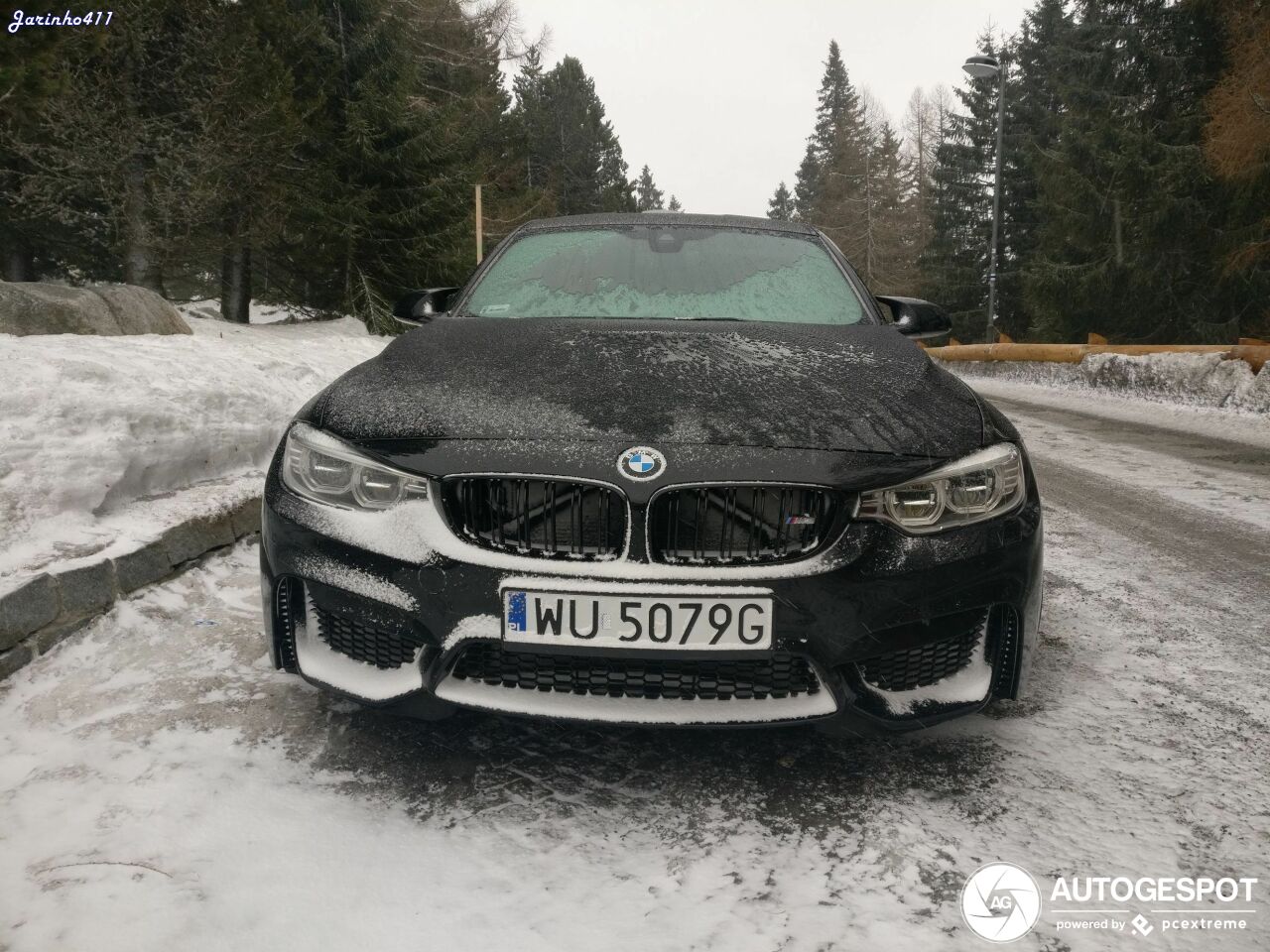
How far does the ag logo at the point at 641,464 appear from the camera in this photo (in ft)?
6.20

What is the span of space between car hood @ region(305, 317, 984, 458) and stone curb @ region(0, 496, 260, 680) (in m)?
1.08

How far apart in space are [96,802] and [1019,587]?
6.68 feet

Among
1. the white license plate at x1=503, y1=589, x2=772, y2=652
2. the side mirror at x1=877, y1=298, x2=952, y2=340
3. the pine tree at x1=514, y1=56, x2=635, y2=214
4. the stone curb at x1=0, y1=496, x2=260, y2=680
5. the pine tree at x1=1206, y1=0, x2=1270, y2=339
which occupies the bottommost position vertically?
the stone curb at x1=0, y1=496, x2=260, y2=680

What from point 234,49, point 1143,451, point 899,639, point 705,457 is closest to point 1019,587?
point 899,639

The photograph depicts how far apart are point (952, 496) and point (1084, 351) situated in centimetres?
1297

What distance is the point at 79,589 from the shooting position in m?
2.80

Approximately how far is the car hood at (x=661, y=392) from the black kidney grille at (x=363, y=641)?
16.4 inches

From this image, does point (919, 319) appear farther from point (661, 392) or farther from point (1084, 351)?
point (1084, 351)

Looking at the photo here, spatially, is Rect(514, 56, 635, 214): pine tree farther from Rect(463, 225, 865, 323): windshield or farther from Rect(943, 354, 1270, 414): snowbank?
Rect(463, 225, 865, 323): windshield

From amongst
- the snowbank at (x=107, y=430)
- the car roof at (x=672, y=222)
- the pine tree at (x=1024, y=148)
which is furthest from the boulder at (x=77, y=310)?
the pine tree at (x=1024, y=148)

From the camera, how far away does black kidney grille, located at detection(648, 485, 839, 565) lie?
1.90 meters

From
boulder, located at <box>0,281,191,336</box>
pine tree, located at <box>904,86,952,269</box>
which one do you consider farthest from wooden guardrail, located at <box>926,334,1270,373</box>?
pine tree, located at <box>904,86,952,269</box>

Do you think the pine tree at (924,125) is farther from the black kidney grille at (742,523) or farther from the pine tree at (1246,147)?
the black kidney grille at (742,523)

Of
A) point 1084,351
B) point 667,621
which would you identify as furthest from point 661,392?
point 1084,351
